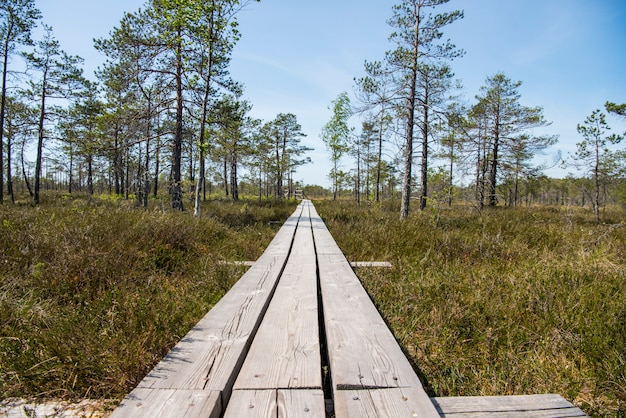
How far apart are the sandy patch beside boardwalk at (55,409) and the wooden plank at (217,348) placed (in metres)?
0.28

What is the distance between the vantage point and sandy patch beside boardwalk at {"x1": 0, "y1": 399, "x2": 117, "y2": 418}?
52.0 inches

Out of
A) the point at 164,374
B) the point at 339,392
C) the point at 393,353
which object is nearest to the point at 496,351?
the point at 393,353

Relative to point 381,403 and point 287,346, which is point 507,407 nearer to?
point 381,403

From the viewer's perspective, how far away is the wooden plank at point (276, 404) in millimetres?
1203

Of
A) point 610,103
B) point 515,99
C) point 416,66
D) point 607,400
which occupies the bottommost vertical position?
point 607,400

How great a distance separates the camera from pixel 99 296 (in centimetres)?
314

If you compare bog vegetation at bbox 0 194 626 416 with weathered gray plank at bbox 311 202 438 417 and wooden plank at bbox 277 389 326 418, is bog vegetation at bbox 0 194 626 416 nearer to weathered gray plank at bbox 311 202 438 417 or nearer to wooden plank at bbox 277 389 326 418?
weathered gray plank at bbox 311 202 438 417

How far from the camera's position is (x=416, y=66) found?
10.9m

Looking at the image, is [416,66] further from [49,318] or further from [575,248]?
[49,318]

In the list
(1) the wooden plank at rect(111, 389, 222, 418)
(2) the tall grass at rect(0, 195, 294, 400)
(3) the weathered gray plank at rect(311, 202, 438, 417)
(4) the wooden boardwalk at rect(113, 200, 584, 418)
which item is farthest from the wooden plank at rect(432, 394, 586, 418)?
(2) the tall grass at rect(0, 195, 294, 400)

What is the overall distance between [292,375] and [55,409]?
3.68ft

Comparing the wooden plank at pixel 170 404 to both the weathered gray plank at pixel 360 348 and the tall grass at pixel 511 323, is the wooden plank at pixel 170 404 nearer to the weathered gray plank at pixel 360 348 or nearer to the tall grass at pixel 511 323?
the weathered gray plank at pixel 360 348

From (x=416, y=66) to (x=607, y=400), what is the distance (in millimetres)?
11312

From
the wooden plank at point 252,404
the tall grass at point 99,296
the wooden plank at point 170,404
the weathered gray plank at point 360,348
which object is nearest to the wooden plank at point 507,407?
the weathered gray plank at point 360,348
